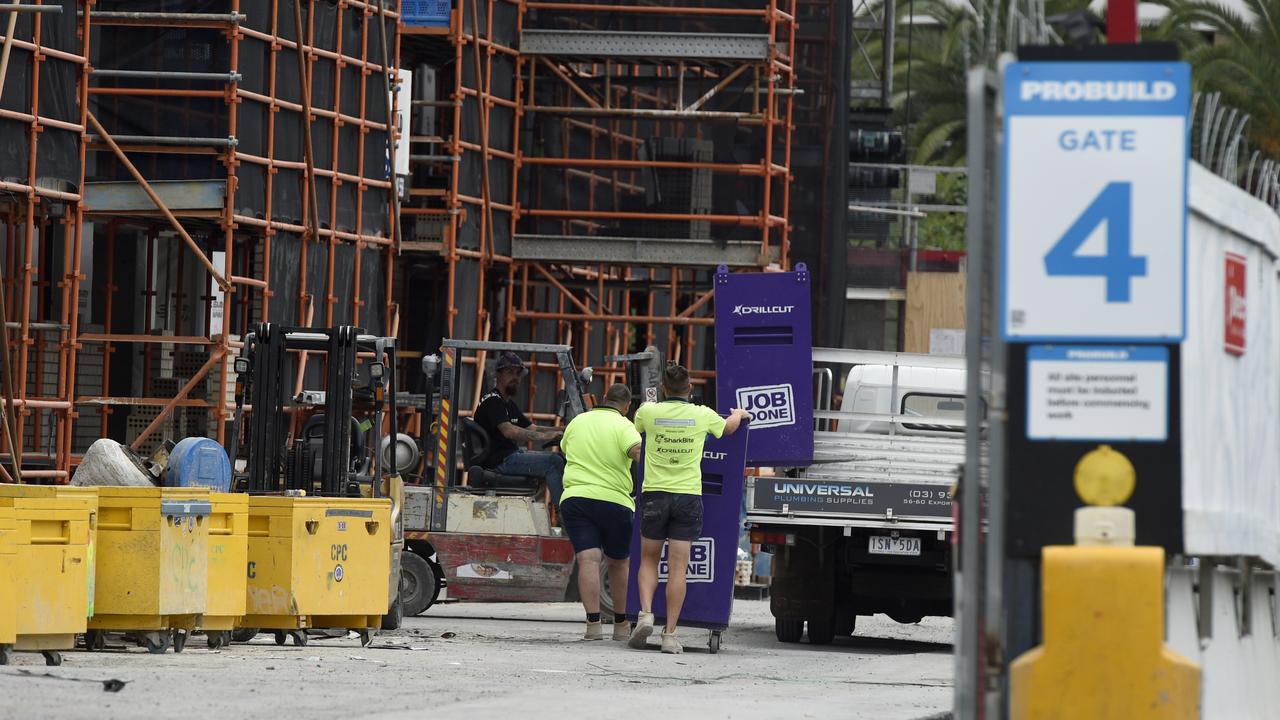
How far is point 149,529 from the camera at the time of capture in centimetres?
1298

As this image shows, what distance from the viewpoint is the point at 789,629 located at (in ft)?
56.5

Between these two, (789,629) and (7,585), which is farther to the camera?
(789,629)

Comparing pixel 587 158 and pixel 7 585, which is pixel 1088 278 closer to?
pixel 7 585

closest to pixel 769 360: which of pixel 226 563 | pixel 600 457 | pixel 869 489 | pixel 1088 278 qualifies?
pixel 869 489

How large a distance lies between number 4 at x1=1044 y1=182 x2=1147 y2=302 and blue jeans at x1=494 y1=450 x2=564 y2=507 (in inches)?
450

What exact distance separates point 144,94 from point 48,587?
1151cm

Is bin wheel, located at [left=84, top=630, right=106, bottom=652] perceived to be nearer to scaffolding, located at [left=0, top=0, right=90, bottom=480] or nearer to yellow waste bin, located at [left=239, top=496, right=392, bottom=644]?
yellow waste bin, located at [left=239, top=496, right=392, bottom=644]

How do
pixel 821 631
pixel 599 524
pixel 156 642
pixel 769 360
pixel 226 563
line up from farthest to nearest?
pixel 769 360, pixel 821 631, pixel 599 524, pixel 226 563, pixel 156 642

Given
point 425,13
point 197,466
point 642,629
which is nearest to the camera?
point 197,466

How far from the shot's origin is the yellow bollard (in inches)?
276

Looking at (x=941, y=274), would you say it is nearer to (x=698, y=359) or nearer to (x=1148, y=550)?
(x=698, y=359)

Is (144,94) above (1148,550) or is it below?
above

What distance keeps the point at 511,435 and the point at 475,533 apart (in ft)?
2.78

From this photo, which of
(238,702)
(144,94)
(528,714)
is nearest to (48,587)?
(238,702)
